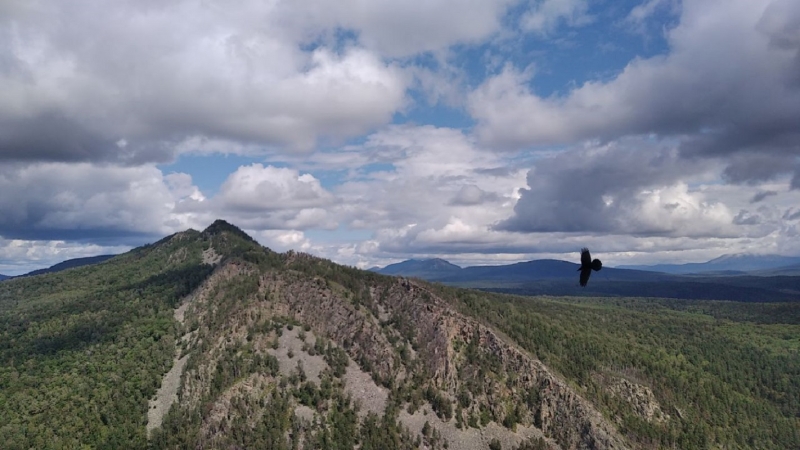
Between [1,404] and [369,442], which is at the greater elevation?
[1,404]

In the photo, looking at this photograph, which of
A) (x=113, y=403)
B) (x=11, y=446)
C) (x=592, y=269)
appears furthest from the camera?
(x=113, y=403)

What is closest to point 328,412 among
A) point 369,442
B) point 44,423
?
point 369,442

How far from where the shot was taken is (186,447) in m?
180

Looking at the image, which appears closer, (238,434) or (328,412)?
(238,434)

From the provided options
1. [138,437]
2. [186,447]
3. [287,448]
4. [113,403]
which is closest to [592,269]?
[287,448]

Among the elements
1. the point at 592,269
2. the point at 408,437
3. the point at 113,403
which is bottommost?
the point at 408,437

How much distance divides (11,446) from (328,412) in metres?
103

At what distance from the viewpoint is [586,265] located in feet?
112

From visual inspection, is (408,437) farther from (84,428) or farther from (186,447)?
(84,428)

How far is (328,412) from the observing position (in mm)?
195875

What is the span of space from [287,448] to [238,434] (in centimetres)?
1762

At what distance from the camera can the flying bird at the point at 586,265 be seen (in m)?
33.7

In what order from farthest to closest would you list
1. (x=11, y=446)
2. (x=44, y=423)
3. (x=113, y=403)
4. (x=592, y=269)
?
1. (x=113, y=403)
2. (x=44, y=423)
3. (x=11, y=446)
4. (x=592, y=269)

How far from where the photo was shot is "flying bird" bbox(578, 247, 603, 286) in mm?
33656
